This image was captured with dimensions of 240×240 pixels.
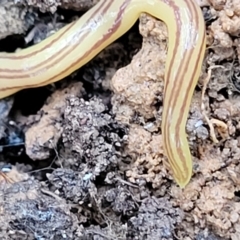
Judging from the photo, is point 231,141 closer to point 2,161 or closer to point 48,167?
point 48,167

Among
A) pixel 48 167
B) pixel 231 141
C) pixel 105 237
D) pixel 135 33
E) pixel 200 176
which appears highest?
pixel 135 33

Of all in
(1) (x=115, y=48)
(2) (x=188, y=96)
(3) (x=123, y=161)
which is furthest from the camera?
(1) (x=115, y=48)

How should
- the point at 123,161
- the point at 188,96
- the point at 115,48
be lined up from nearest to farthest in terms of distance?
the point at 188,96 < the point at 123,161 < the point at 115,48

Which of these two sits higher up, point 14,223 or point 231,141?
point 231,141

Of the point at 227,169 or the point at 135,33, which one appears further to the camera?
the point at 135,33

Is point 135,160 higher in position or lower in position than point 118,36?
lower

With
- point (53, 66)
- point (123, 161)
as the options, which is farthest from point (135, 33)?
point (123, 161)

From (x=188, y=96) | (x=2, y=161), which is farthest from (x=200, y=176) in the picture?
(x=2, y=161)
